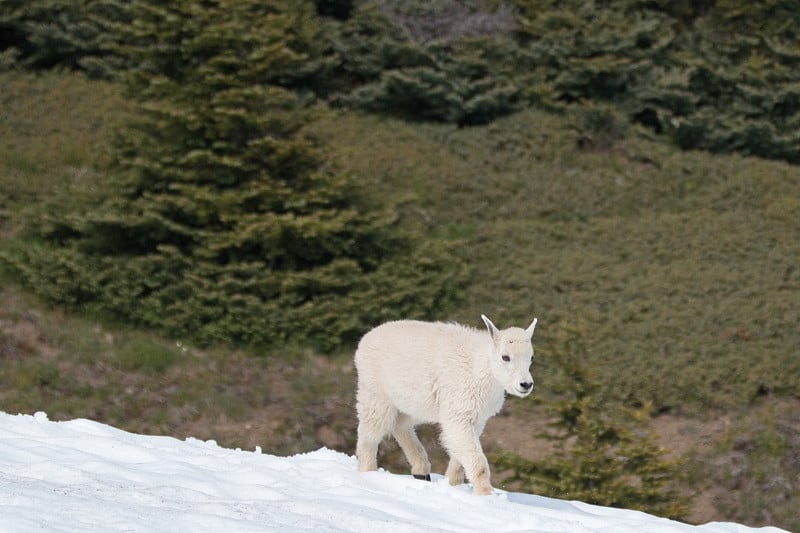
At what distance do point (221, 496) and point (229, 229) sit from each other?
8756 mm

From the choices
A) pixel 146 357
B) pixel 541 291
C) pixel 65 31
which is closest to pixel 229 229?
pixel 146 357

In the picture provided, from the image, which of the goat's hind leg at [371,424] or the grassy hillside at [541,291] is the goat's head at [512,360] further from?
→ the grassy hillside at [541,291]

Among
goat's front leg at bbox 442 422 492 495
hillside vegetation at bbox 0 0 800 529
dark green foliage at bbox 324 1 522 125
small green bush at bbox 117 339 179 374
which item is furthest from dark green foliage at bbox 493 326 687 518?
dark green foliage at bbox 324 1 522 125

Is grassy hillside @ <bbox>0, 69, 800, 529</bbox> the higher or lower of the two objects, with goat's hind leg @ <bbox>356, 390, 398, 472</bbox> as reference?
lower

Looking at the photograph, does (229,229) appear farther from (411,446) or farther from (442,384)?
(442,384)

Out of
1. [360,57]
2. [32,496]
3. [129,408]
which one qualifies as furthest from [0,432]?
[360,57]

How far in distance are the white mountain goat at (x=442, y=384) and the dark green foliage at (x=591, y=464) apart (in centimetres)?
211

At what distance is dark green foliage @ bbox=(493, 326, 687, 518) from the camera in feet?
30.7

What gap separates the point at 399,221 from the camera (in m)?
18.1

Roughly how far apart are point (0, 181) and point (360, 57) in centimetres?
884

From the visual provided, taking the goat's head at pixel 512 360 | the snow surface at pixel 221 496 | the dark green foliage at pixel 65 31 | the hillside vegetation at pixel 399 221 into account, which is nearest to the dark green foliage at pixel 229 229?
the hillside vegetation at pixel 399 221

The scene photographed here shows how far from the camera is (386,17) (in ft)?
76.9

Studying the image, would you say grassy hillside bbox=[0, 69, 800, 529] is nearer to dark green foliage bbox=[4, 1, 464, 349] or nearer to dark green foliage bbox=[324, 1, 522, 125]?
dark green foliage bbox=[4, 1, 464, 349]

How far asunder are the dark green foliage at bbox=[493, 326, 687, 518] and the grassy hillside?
429 mm
